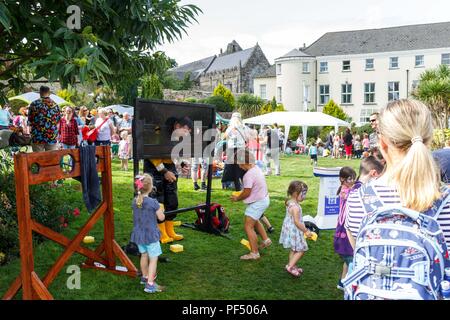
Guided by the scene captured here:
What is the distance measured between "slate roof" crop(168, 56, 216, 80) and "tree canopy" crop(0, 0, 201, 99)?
103m

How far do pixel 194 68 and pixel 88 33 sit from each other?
114155mm

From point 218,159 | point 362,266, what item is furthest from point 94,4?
point 218,159

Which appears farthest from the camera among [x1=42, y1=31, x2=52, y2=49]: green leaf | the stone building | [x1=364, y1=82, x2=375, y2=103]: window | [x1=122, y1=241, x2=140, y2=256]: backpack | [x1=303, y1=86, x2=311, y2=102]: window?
the stone building

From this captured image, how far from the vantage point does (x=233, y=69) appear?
92.2 metres

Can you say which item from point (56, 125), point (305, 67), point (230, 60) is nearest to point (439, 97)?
Result: point (305, 67)

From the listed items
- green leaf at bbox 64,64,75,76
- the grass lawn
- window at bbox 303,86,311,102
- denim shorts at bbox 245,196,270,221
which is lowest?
the grass lawn

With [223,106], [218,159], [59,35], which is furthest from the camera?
[223,106]

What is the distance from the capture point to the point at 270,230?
337 inches

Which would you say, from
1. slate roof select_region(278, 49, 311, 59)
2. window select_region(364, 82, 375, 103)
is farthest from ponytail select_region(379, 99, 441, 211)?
slate roof select_region(278, 49, 311, 59)

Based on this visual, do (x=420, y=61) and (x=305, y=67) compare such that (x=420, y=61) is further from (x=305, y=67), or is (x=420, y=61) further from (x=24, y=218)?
(x=24, y=218)

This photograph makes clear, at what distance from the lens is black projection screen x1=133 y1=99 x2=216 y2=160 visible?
6.74 metres

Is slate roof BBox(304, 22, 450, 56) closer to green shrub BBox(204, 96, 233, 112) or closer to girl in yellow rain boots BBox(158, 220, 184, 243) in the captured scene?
green shrub BBox(204, 96, 233, 112)
